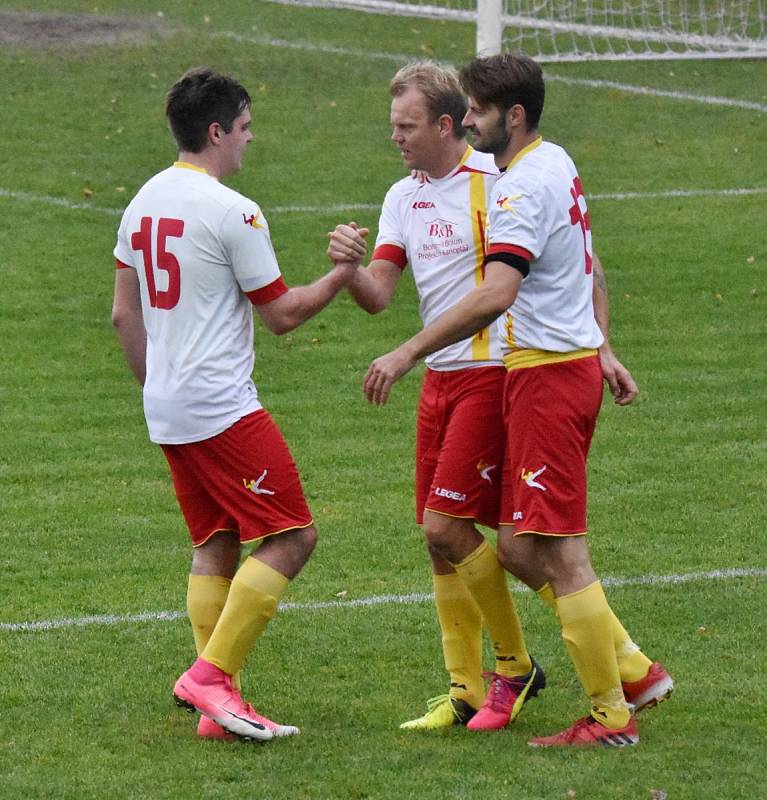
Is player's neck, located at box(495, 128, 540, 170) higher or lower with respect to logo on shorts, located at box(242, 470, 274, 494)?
higher

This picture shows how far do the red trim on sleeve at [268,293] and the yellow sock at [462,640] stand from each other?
1.27 meters

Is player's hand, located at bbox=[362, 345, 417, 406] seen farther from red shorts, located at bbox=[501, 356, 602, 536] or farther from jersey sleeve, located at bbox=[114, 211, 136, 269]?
jersey sleeve, located at bbox=[114, 211, 136, 269]

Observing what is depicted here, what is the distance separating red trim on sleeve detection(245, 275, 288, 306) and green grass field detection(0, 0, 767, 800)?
4.95 ft

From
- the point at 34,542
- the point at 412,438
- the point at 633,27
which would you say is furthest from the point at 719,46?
the point at 34,542

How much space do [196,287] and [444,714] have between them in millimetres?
1769

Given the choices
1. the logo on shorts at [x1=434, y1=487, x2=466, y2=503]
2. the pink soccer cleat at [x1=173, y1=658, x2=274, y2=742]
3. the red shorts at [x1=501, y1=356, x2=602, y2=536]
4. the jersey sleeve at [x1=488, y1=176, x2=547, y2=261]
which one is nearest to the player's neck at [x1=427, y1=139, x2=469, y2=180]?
the jersey sleeve at [x1=488, y1=176, x2=547, y2=261]

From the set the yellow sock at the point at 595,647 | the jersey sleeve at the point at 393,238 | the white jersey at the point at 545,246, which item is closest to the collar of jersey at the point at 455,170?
the jersey sleeve at the point at 393,238

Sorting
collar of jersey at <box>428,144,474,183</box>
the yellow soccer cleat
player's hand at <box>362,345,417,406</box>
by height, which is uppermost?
collar of jersey at <box>428,144,474,183</box>

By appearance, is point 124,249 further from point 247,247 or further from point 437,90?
point 437,90

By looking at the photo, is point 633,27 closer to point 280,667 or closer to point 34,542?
point 34,542

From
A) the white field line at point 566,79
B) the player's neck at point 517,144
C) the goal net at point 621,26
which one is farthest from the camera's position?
the goal net at point 621,26

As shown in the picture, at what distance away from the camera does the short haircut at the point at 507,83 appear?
5.44 meters

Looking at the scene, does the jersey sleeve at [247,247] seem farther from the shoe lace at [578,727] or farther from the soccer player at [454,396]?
the shoe lace at [578,727]

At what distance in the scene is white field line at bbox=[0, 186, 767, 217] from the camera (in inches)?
635
